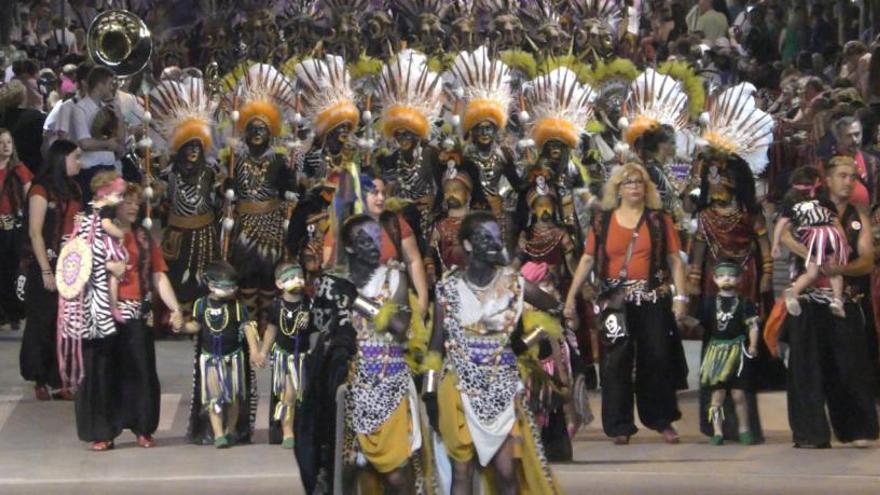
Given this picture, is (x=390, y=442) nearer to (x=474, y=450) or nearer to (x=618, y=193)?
(x=474, y=450)

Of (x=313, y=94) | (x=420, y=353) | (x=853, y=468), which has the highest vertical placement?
(x=313, y=94)

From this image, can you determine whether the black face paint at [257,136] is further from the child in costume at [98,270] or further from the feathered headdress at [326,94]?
the child in costume at [98,270]

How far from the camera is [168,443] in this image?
15641 mm

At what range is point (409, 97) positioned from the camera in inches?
738

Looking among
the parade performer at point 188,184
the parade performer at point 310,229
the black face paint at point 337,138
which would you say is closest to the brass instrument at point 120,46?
the parade performer at point 188,184

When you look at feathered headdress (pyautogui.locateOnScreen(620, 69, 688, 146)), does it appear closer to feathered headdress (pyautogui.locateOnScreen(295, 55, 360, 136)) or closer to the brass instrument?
feathered headdress (pyautogui.locateOnScreen(295, 55, 360, 136))

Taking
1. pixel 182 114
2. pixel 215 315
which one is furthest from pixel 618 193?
pixel 182 114

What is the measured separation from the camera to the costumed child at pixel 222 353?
50.4 feet

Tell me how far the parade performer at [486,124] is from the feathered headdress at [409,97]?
29 centimetres

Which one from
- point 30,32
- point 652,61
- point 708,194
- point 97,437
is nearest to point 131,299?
point 97,437

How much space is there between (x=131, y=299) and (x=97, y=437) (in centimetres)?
88

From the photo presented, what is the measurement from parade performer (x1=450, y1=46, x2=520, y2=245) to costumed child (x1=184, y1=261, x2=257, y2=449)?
2.78 m

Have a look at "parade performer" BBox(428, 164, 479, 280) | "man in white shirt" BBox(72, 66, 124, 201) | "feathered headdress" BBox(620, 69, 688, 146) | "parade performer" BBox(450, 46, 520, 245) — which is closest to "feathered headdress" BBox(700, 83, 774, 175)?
"feathered headdress" BBox(620, 69, 688, 146)

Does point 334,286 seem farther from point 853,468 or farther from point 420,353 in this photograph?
point 853,468
